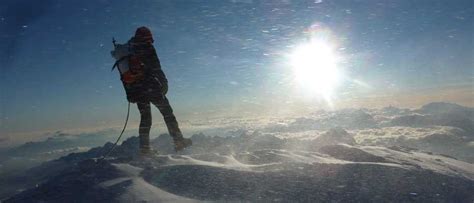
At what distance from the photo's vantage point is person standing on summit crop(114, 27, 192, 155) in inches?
344

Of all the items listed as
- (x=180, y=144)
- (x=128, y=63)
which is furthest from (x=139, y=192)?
(x=128, y=63)

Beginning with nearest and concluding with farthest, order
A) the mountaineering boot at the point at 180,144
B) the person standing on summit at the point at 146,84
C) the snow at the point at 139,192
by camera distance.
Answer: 1. the snow at the point at 139,192
2. the person standing on summit at the point at 146,84
3. the mountaineering boot at the point at 180,144

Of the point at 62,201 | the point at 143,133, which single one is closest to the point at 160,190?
the point at 62,201

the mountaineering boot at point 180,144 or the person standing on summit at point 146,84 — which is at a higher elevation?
the person standing on summit at point 146,84

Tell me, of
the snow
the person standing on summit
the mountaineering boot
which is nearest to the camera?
the snow

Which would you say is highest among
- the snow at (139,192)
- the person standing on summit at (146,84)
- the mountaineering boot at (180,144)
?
the person standing on summit at (146,84)

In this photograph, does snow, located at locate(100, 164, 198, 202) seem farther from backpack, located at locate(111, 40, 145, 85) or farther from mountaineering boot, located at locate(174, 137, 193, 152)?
backpack, located at locate(111, 40, 145, 85)

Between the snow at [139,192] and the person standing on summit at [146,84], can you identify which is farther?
the person standing on summit at [146,84]

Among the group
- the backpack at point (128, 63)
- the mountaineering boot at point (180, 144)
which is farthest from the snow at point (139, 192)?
the backpack at point (128, 63)

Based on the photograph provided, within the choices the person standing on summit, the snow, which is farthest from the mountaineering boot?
the snow

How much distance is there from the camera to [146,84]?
356 inches

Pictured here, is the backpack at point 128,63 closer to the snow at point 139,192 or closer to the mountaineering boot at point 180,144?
the mountaineering boot at point 180,144

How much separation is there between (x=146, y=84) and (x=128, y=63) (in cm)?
68

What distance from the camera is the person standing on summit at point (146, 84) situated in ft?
28.7
